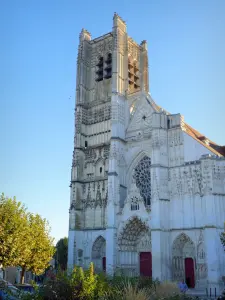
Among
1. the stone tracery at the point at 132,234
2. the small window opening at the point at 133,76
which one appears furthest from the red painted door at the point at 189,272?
the small window opening at the point at 133,76

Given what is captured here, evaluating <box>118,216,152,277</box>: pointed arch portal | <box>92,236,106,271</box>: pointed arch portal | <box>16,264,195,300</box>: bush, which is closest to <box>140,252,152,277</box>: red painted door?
<box>118,216,152,277</box>: pointed arch portal

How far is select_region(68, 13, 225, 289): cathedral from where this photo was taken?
2536 cm

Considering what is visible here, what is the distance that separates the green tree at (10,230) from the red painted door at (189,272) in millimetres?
13209

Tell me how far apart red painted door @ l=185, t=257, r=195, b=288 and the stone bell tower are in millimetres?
5936

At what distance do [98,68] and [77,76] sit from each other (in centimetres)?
259

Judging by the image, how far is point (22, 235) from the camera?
1912cm

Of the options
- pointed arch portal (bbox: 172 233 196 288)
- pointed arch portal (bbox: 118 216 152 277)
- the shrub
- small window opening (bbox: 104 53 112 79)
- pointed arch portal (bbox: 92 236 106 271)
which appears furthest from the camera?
small window opening (bbox: 104 53 112 79)

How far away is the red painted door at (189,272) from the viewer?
25584mm

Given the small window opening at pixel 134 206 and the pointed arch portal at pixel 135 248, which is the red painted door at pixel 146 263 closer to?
the pointed arch portal at pixel 135 248

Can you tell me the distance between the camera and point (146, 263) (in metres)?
28.5

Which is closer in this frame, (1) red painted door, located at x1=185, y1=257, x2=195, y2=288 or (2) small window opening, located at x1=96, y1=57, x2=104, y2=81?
(1) red painted door, located at x1=185, y1=257, x2=195, y2=288

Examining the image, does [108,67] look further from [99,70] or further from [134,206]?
[134,206]

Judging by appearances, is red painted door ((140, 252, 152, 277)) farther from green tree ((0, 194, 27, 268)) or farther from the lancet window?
the lancet window

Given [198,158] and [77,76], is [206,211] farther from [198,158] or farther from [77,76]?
[77,76]
